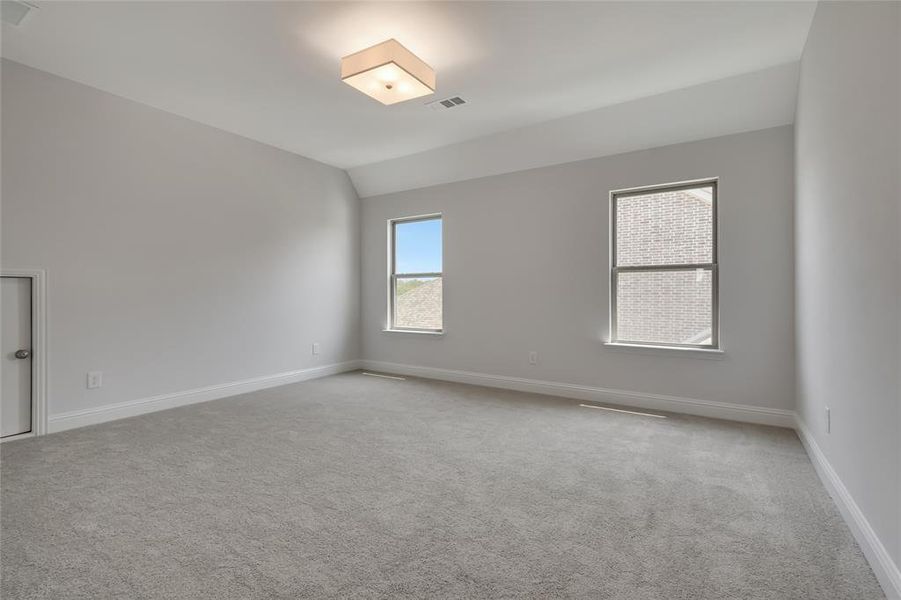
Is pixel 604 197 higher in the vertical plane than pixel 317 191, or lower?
lower

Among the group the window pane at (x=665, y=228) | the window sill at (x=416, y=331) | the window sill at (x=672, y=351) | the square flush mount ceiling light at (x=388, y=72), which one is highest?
the square flush mount ceiling light at (x=388, y=72)

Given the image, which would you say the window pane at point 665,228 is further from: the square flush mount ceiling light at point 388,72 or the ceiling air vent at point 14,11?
the ceiling air vent at point 14,11

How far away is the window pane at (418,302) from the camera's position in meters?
5.82

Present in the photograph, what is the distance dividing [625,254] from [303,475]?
3.61 metres

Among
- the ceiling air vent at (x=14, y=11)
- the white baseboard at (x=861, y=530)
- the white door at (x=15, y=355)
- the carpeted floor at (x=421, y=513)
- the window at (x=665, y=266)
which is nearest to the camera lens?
the white baseboard at (x=861, y=530)

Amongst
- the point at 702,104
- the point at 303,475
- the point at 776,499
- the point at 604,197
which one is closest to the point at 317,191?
the point at 604,197

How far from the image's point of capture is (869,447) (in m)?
1.83

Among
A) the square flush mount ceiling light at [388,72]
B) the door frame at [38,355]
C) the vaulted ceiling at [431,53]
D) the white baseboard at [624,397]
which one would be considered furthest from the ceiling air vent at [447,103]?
the door frame at [38,355]

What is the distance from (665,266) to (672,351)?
2.70 ft

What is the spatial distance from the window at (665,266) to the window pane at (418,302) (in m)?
2.30

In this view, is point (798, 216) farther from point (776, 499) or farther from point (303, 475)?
point (303, 475)

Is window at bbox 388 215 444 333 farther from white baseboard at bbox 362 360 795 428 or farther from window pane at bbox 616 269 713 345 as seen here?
window pane at bbox 616 269 713 345

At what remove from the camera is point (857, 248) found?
1.96 metres

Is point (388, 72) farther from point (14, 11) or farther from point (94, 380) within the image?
point (94, 380)
